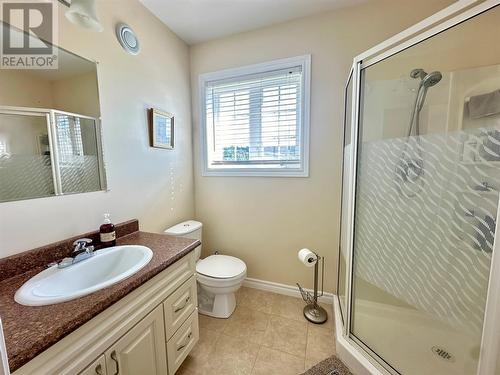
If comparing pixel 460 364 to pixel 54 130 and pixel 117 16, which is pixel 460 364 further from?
pixel 117 16

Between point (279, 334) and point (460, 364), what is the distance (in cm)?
98

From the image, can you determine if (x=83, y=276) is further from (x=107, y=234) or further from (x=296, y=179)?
(x=296, y=179)

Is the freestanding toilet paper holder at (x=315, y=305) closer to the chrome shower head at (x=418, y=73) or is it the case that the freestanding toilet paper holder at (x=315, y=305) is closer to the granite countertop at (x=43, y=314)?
the granite countertop at (x=43, y=314)

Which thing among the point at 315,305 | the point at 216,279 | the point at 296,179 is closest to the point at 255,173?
the point at 296,179

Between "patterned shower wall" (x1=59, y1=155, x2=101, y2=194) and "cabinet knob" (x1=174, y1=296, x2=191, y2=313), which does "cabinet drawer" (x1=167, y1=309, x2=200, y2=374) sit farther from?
"patterned shower wall" (x1=59, y1=155, x2=101, y2=194)

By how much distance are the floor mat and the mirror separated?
1.69 meters

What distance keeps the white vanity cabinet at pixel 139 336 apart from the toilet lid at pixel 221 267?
33 cm

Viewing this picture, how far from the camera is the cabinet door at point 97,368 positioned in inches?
27.9

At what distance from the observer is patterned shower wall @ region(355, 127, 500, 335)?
98 cm

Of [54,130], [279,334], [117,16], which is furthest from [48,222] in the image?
[279,334]

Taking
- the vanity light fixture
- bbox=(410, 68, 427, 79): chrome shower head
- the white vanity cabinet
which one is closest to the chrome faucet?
the white vanity cabinet

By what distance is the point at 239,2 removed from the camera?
151cm

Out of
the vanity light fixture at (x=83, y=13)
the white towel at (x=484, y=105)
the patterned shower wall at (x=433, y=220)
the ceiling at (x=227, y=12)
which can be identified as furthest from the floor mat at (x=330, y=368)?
the ceiling at (x=227, y=12)

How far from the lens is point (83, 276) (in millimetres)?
1025
